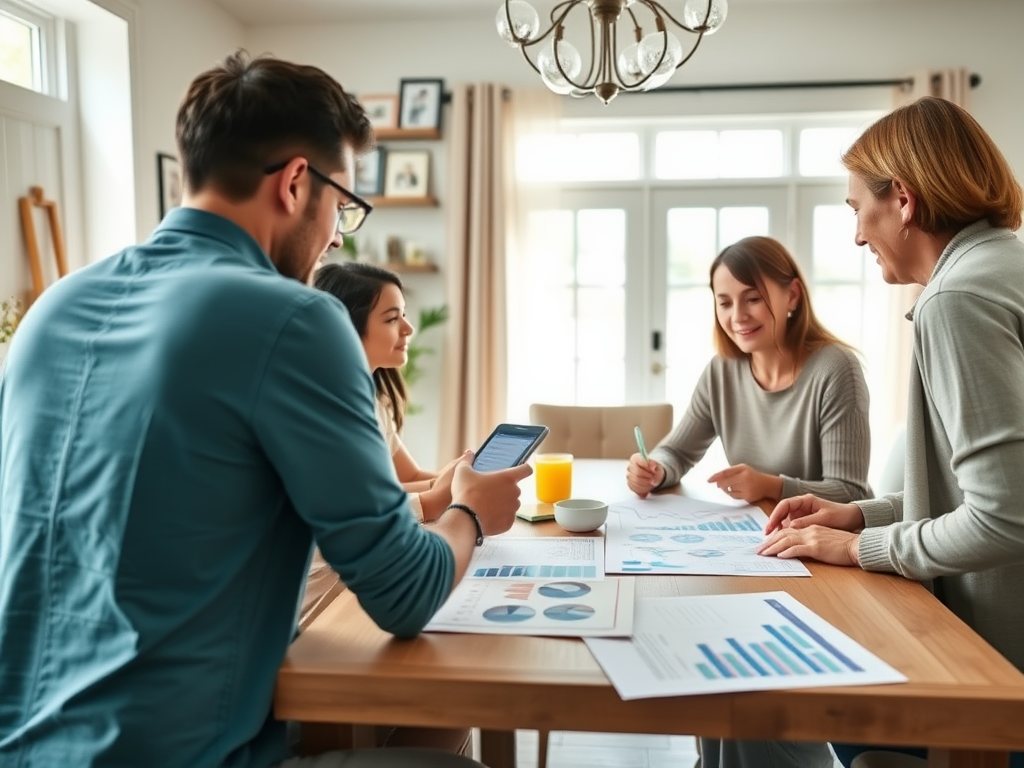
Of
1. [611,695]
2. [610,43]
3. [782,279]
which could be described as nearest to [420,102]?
[610,43]

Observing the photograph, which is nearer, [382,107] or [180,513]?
[180,513]

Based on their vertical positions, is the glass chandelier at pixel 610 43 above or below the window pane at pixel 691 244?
above

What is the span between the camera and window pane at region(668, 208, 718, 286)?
14.4 ft

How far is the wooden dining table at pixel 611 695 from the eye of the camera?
830 mm

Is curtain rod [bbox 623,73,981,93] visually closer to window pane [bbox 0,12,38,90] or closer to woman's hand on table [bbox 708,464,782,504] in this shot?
window pane [bbox 0,12,38,90]

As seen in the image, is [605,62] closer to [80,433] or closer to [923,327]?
[923,327]

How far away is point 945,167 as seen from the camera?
119 centimetres

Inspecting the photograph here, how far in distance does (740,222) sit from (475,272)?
1.40 meters

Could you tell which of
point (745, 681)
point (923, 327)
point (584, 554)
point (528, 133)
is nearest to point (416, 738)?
point (584, 554)

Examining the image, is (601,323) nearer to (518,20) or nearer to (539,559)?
(518,20)

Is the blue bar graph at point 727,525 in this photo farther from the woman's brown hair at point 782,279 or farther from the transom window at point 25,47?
the transom window at point 25,47

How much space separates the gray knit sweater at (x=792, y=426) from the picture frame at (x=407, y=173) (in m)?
2.61

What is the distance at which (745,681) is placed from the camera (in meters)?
0.86

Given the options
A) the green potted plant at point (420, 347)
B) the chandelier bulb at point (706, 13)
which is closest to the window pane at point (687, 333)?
the green potted plant at point (420, 347)
